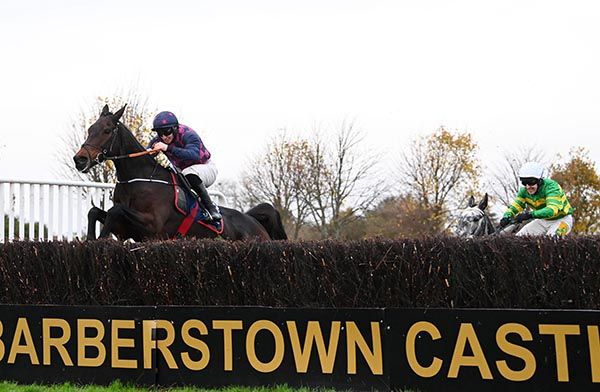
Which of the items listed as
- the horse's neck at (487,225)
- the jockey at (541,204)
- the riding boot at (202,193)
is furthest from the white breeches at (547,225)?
the riding boot at (202,193)

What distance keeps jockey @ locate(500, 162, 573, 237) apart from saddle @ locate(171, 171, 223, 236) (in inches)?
148

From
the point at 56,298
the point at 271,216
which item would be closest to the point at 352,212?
the point at 271,216

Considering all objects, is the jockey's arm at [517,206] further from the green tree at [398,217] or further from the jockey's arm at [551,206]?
the green tree at [398,217]

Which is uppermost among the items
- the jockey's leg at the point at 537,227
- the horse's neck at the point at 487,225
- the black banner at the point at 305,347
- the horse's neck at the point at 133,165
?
the horse's neck at the point at 133,165

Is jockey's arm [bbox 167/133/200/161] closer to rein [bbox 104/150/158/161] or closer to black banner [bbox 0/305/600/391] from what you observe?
rein [bbox 104/150/158/161]

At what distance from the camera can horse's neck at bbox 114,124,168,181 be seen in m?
10.2

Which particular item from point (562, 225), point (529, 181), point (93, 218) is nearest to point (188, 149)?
point (93, 218)

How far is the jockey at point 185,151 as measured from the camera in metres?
10.6

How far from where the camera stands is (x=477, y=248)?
19.4ft

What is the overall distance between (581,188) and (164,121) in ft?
94.6

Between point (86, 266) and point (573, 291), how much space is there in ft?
11.6

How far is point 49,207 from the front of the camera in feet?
38.2

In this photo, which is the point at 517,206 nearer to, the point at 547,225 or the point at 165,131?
the point at 547,225

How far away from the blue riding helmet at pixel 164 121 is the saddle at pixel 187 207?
58 centimetres
